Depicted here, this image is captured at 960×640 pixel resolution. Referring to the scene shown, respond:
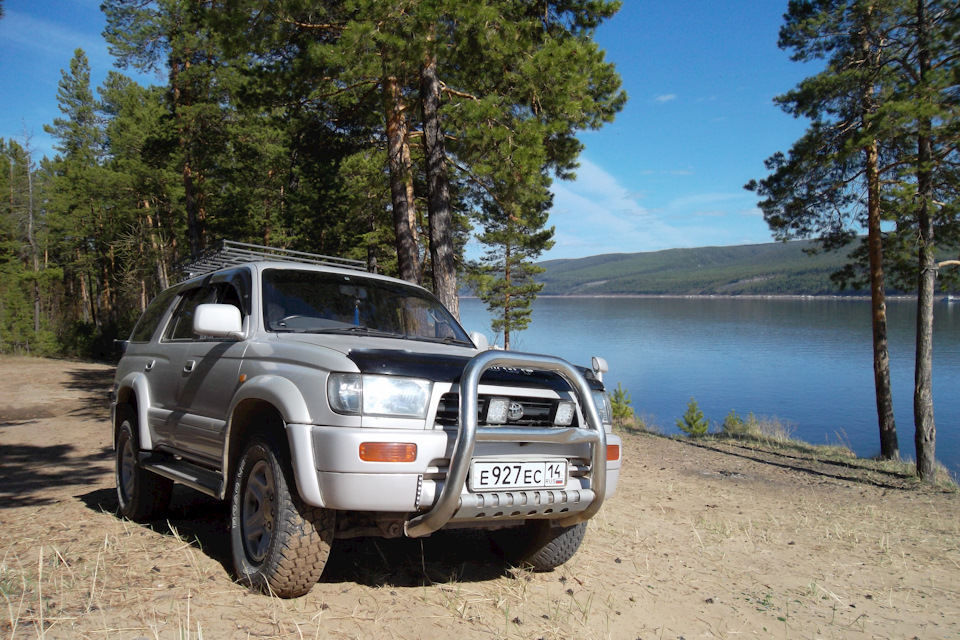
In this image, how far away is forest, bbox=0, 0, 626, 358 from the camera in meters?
9.09

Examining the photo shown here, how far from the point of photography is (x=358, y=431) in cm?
311

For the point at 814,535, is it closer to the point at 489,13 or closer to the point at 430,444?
the point at 430,444

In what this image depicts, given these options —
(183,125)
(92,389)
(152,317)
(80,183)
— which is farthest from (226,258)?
(80,183)

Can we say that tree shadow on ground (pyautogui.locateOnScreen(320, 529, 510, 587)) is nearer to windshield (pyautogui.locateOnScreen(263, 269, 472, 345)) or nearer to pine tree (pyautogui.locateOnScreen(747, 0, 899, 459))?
windshield (pyautogui.locateOnScreen(263, 269, 472, 345))

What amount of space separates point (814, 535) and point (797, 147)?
1109cm

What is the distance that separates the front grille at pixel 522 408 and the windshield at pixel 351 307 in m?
1.13

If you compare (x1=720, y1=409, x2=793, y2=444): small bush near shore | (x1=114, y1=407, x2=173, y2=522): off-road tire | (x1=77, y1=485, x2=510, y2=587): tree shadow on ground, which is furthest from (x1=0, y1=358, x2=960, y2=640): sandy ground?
(x1=720, y1=409, x2=793, y2=444): small bush near shore

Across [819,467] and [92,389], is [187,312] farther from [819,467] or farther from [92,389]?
[92,389]

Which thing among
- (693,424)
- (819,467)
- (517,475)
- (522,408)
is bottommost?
(693,424)

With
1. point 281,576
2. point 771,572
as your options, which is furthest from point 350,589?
point 771,572

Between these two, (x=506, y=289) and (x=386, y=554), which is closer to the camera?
(x=386, y=554)

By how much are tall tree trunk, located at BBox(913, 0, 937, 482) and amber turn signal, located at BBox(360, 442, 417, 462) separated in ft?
42.4

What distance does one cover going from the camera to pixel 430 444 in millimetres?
3182

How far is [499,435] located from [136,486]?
3.34 metres
